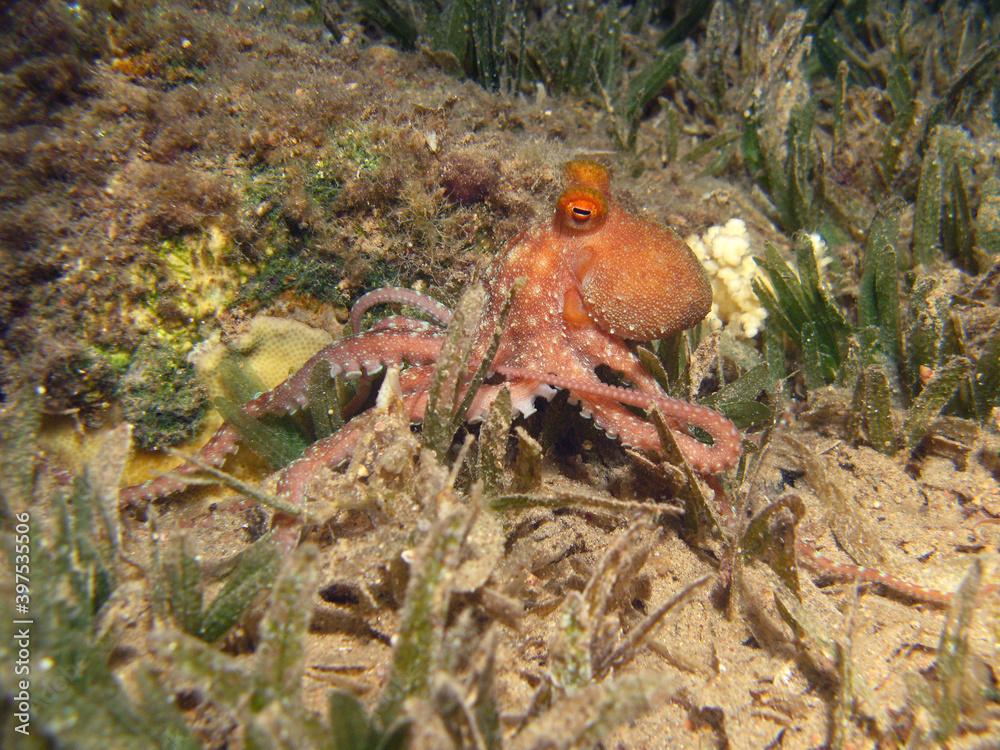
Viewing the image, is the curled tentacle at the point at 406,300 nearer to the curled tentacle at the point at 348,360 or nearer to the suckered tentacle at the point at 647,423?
the curled tentacle at the point at 348,360

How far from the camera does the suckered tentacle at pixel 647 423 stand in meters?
2.29

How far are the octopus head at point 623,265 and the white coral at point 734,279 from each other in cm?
107

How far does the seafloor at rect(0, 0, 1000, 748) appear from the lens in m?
1.54

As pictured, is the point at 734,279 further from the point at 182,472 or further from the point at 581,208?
the point at 182,472

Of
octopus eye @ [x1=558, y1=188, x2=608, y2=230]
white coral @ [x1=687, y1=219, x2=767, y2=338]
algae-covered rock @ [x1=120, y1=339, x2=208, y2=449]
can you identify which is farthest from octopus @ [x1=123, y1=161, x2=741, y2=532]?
white coral @ [x1=687, y1=219, x2=767, y2=338]

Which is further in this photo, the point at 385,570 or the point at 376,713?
the point at 385,570

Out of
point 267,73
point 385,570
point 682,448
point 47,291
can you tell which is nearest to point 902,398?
point 682,448

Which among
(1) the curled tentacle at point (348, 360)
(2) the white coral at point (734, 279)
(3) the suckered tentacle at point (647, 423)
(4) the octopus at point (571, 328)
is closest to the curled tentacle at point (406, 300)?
(4) the octopus at point (571, 328)

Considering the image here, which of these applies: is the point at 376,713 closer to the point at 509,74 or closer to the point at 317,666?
the point at 317,666

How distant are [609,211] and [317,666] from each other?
7.31 feet

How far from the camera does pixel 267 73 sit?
114 inches

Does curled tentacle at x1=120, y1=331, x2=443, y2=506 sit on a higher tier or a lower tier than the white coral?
lower

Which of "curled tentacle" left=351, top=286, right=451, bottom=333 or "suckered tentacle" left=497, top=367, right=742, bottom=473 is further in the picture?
"curled tentacle" left=351, top=286, right=451, bottom=333

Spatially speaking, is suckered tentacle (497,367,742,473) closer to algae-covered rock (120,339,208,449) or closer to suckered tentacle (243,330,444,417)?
suckered tentacle (243,330,444,417)
